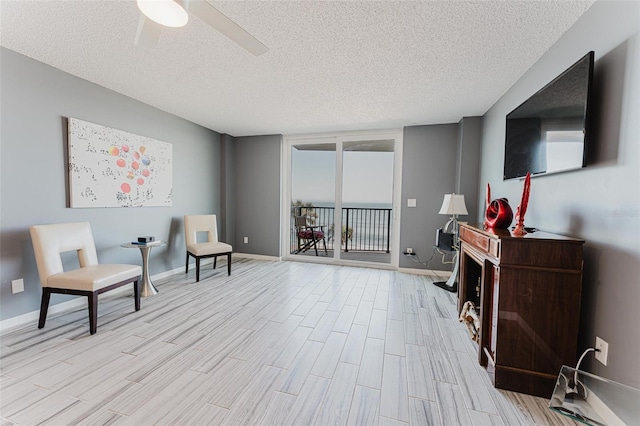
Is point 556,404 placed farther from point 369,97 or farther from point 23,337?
point 23,337

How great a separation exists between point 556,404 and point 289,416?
1.35 meters

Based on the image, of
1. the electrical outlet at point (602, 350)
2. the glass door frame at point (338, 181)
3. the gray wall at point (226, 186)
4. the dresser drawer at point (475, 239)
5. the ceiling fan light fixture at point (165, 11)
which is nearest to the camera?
the ceiling fan light fixture at point (165, 11)

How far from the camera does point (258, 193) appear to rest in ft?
16.2

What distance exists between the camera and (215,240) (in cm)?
400

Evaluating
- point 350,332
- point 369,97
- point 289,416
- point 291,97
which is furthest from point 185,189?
point 289,416

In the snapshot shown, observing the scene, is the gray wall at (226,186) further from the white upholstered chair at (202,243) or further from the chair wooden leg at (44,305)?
the chair wooden leg at (44,305)

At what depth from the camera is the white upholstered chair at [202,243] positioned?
11.5 ft

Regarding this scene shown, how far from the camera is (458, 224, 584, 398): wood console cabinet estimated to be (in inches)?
55.9

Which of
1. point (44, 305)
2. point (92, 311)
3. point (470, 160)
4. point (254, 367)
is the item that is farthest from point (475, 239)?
point (44, 305)

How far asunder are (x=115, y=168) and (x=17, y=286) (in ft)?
4.56

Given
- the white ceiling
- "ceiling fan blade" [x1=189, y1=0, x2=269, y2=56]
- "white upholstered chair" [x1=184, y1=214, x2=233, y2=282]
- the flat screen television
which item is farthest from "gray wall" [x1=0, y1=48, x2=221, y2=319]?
the flat screen television

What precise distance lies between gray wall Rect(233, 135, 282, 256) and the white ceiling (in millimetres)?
1555

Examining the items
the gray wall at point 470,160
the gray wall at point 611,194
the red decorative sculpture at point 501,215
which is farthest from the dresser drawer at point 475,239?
the gray wall at point 470,160

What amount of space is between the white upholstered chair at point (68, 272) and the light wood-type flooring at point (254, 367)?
0.33 m
